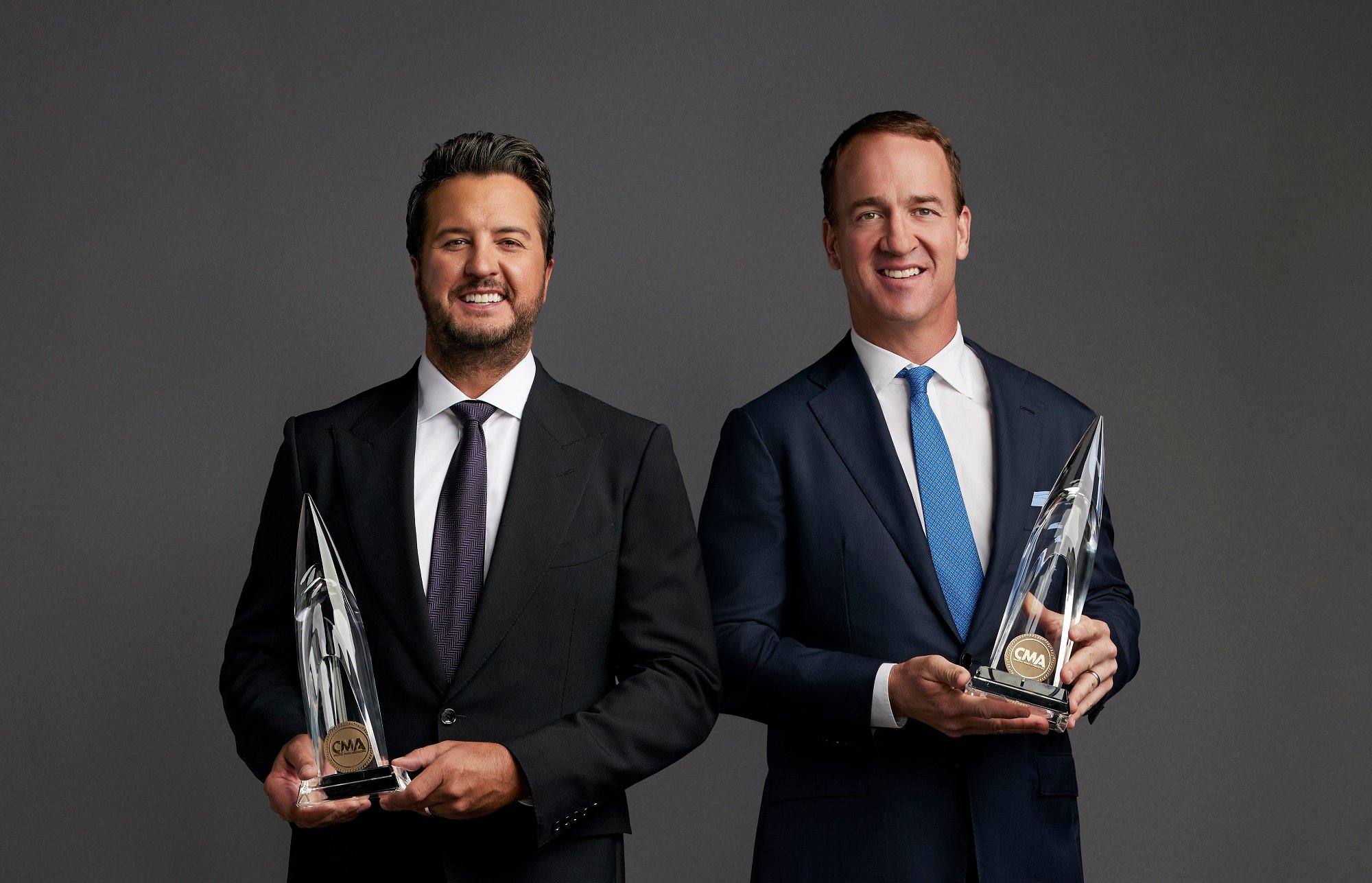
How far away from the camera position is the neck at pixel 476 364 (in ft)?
7.32

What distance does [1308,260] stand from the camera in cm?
336

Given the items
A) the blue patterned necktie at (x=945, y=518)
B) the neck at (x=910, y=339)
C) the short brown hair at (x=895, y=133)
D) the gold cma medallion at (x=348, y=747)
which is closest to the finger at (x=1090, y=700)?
the blue patterned necktie at (x=945, y=518)

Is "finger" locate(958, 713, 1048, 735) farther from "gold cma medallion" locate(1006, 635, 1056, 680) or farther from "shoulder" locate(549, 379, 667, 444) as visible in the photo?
"shoulder" locate(549, 379, 667, 444)

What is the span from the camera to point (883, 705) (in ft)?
6.93

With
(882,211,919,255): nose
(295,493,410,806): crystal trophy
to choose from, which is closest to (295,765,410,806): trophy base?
(295,493,410,806): crystal trophy

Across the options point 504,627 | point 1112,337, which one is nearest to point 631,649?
point 504,627

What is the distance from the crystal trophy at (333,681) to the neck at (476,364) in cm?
37

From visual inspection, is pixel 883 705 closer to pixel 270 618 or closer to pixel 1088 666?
pixel 1088 666

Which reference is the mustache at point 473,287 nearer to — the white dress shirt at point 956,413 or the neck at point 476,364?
the neck at point 476,364

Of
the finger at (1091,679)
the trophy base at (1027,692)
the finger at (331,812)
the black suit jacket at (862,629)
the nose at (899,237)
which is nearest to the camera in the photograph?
the finger at (331,812)

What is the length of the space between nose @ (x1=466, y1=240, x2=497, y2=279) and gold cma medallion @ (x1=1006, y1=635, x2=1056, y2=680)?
1018mm

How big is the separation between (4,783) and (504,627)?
1642 mm

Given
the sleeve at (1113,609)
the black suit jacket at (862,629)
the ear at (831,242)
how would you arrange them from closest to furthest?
→ the black suit jacket at (862,629) < the sleeve at (1113,609) < the ear at (831,242)

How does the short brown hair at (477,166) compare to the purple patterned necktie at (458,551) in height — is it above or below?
above
